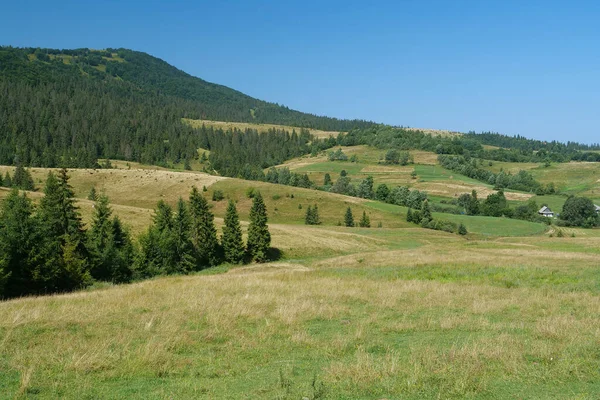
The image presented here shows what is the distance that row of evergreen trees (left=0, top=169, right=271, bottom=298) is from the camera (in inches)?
1444

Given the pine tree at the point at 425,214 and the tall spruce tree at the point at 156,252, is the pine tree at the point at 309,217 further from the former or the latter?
the tall spruce tree at the point at 156,252

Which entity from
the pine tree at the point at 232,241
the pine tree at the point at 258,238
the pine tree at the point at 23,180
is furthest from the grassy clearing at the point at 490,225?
Result: the pine tree at the point at 23,180

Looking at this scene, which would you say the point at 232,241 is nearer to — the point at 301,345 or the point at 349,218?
the point at 349,218

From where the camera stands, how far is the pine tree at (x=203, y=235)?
67.3 metres

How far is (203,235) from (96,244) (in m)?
20.3

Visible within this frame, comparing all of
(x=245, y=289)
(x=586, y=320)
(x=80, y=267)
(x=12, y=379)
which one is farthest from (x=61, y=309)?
(x=80, y=267)

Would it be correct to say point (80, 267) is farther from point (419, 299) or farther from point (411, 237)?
point (411, 237)

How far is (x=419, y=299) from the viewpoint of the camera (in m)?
19.2

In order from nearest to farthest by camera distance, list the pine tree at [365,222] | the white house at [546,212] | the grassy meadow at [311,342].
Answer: the grassy meadow at [311,342] → the pine tree at [365,222] → the white house at [546,212]

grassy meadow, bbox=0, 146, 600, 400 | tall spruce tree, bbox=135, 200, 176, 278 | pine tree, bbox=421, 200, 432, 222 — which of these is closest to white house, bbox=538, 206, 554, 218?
pine tree, bbox=421, 200, 432, 222

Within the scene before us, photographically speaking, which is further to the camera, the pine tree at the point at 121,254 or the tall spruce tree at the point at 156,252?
the tall spruce tree at the point at 156,252

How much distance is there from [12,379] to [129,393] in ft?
8.68

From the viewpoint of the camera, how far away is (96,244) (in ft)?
162

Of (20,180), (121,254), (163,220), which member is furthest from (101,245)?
(20,180)
